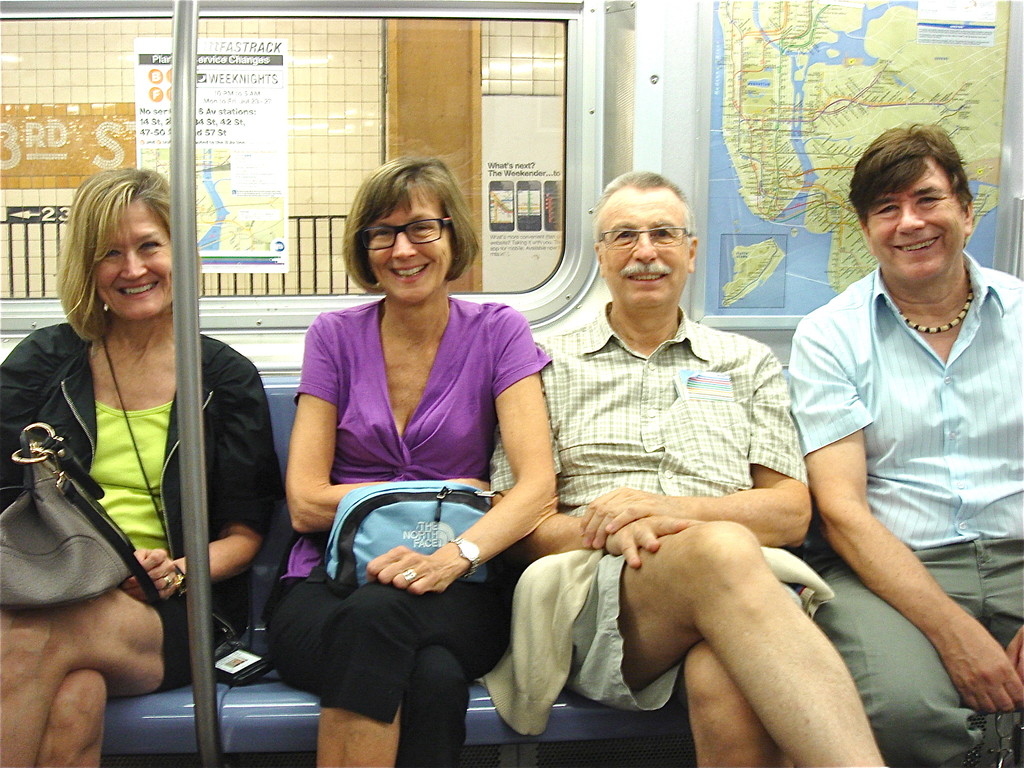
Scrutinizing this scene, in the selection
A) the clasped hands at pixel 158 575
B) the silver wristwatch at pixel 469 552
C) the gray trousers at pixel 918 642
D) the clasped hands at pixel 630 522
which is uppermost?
the clasped hands at pixel 630 522

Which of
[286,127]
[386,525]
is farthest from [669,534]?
[286,127]

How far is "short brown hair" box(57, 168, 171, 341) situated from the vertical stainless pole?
66 centimetres

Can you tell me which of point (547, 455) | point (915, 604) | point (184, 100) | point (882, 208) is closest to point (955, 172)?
point (882, 208)

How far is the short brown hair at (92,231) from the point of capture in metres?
2.17

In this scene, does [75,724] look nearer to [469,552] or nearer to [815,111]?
[469,552]

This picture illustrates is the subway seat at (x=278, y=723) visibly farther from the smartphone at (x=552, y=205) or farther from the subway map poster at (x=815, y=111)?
the smartphone at (x=552, y=205)

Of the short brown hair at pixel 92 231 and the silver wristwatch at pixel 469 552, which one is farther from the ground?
the short brown hair at pixel 92 231

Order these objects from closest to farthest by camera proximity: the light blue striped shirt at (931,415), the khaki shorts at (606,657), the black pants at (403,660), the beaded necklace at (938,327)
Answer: the black pants at (403,660) → the khaki shorts at (606,657) → the light blue striped shirt at (931,415) → the beaded necklace at (938,327)

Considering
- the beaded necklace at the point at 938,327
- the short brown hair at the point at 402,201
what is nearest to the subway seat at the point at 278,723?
the short brown hair at the point at 402,201

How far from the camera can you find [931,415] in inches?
88.6

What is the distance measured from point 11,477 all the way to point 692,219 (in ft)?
6.01

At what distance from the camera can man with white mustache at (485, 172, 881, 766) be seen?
Result: 5.44 feet

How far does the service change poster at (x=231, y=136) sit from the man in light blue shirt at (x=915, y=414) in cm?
161

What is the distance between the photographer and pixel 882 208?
234 centimetres
